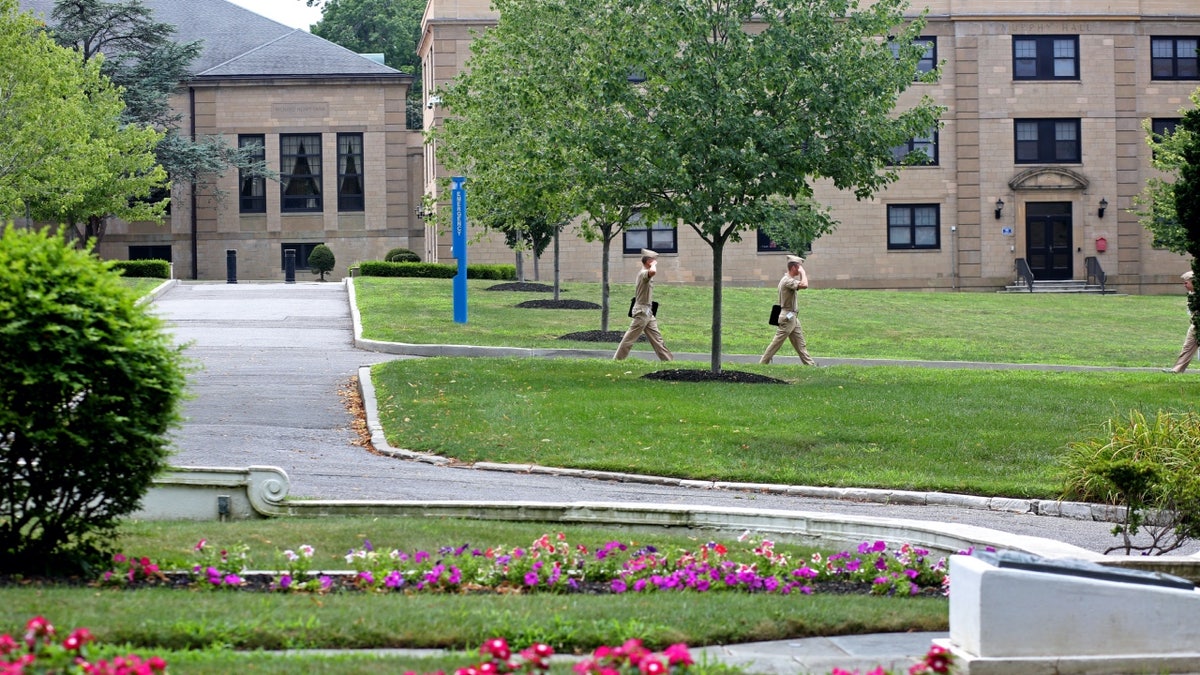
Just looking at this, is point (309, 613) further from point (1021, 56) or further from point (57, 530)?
point (1021, 56)

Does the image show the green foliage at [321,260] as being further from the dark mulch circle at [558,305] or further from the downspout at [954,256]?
the downspout at [954,256]

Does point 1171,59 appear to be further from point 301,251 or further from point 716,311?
point 716,311

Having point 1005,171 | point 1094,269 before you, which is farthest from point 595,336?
point 1094,269

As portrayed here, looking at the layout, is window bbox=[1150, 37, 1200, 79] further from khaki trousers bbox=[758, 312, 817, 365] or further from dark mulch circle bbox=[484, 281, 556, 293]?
khaki trousers bbox=[758, 312, 817, 365]

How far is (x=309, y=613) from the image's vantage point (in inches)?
273

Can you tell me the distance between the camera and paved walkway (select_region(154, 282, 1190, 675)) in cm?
696

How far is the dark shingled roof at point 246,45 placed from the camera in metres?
55.3

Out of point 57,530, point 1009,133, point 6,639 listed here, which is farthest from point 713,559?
point 1009,133

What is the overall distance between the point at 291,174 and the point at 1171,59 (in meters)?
33.6

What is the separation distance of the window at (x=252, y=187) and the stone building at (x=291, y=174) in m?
0.04

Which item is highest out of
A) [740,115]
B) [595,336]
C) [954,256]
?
[740,115]

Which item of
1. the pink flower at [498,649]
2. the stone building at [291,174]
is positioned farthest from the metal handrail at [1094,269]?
the pink flower at [498,649]

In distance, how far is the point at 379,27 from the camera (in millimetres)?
82188

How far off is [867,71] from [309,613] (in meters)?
13.7
